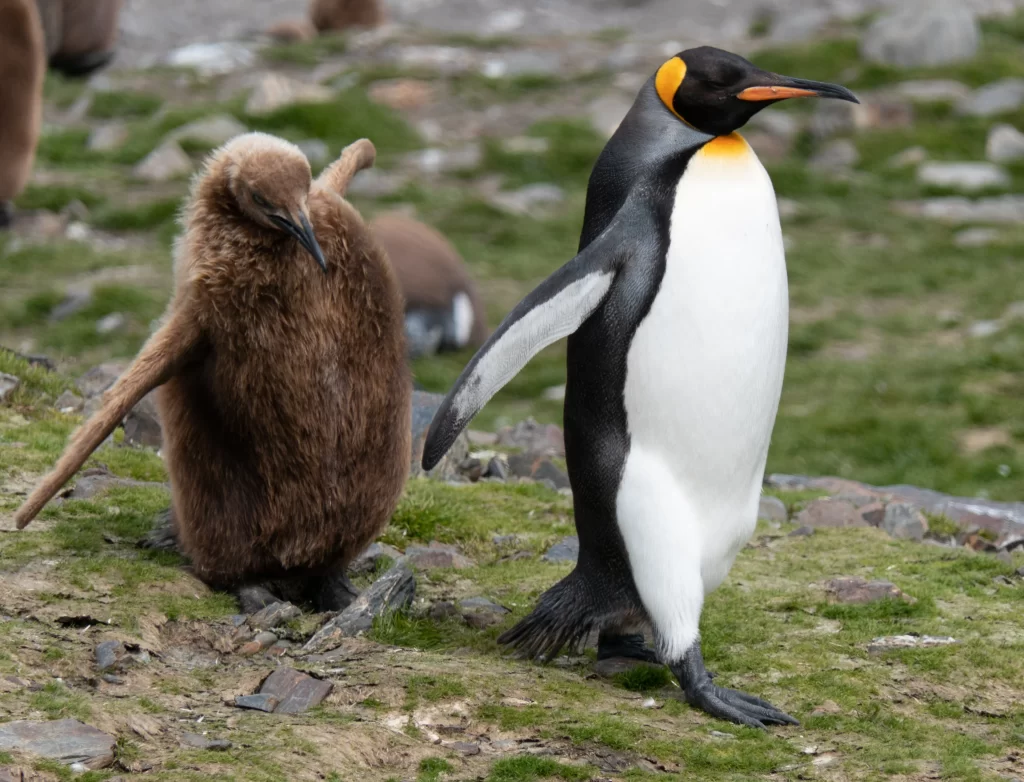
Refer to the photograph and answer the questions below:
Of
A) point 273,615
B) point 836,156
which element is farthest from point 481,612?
point 836,156

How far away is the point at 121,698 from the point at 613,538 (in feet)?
4.71

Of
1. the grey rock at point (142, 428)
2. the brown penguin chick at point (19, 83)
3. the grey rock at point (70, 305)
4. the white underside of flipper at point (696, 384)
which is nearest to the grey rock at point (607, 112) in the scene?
the brown penguin chick at point (19, 83)

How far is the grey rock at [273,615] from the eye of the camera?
14.6 ft

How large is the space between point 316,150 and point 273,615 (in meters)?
10.7

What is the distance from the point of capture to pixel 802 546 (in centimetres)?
581

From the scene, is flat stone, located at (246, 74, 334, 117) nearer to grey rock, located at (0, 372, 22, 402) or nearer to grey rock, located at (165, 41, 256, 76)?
grey rock, located at (165, 41, 256, 76)

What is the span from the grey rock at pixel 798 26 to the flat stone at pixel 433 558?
16.3 metres

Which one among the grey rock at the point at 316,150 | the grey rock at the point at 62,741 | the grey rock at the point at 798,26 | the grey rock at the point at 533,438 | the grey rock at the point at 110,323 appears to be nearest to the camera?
the grey rock at the point at 62,741

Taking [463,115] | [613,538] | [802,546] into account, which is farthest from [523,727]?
[463,115]

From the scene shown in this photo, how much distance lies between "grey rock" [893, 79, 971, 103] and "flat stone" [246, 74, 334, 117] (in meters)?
6.42

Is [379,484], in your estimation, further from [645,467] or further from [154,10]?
[154,10]

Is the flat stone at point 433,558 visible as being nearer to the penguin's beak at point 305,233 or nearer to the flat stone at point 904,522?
the penguin's beak at point 305,233

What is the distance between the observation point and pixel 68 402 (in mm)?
6535

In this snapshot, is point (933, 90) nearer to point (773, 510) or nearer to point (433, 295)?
point (433, 295)
